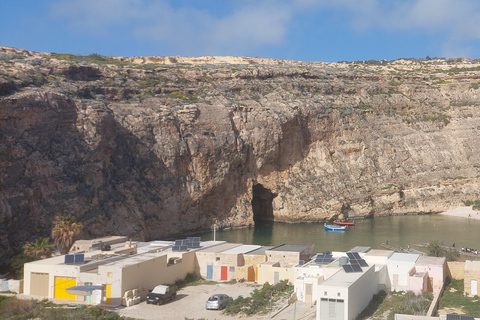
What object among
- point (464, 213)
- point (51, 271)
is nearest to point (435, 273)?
point (51, 271)

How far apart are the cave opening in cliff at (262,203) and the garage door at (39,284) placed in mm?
42464

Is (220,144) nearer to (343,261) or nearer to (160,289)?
(343,261)

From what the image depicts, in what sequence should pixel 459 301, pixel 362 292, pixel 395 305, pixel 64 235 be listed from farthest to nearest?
1. pixel 64 235
2. pixel 459 301
3. pixel 395 305
4. pixel 362 292

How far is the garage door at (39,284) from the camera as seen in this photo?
91.5ft

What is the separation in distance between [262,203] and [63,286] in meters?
45.9

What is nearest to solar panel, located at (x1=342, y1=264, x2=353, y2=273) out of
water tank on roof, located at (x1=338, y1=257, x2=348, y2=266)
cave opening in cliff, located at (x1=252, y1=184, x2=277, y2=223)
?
water tank on roof, located at (x1=338, y1=257, x2=348, y2=266)

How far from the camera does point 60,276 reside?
1088 inches

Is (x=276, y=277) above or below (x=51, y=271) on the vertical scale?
below

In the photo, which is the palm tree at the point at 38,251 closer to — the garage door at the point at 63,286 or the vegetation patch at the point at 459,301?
the garage door at the point at 63,286

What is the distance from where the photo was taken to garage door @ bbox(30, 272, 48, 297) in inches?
1097

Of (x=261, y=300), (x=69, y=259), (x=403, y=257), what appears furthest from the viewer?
(x=403, y=257)

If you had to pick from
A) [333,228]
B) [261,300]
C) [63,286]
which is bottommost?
[261,300]

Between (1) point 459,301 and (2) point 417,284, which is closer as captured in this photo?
(1) point 459,301

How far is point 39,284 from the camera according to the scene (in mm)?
28016
